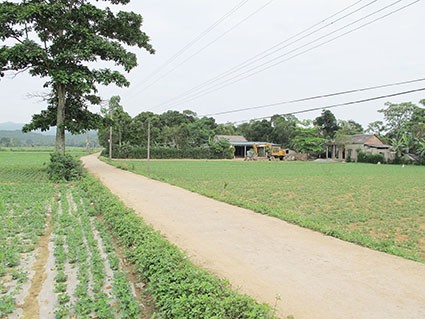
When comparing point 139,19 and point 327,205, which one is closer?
point 327,205

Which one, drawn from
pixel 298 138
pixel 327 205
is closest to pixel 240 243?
pixel 327 205

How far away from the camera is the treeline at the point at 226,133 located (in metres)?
45.5

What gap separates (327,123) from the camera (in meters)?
58.0

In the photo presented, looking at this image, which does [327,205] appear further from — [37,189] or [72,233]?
[37,189]

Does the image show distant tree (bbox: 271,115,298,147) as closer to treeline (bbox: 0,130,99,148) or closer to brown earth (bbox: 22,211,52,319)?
brown earth (bbox: 22,211,52,319)

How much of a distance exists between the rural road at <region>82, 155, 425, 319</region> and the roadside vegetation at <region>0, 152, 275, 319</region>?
59 cm

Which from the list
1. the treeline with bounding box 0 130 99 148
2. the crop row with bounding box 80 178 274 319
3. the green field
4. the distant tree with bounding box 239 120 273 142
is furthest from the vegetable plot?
the treeline with bounding box 0 130 99 148

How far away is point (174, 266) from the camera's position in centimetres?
418

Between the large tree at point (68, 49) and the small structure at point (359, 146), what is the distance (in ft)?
120

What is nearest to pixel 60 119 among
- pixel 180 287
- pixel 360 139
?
pixel 180 287

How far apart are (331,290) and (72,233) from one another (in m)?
4.96

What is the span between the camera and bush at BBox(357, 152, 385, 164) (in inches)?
1767

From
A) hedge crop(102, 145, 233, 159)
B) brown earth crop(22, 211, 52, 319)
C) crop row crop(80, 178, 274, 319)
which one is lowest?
brown earth crop(22, 211, 52, 319)

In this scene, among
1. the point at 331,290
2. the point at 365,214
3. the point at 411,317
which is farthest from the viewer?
the point at 365,214
